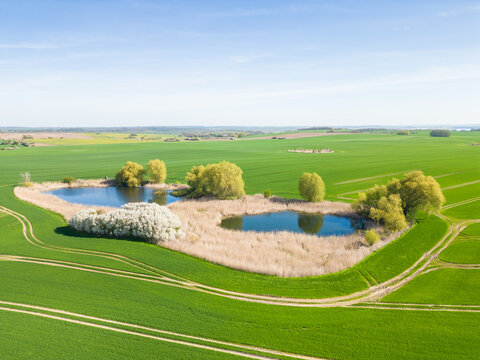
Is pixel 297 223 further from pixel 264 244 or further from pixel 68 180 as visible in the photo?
pixel 68 180

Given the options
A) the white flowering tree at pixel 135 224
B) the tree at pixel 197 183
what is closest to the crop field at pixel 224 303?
the white flowering tree at pixel 135 224

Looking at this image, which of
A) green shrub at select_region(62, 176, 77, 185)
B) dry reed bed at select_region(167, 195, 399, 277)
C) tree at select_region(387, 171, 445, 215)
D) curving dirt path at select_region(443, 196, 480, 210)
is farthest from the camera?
green shrub at select_region(62, 176, 77, 185)

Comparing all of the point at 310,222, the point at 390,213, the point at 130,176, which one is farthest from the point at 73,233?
the point at 390,213

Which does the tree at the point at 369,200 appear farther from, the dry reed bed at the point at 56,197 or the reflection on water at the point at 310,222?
the dry reed bed at the point at 56,197

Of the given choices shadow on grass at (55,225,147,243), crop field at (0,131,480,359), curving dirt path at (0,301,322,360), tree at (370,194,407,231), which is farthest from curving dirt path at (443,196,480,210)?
shadow on grass at (55,225,147,243)

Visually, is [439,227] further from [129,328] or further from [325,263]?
[129,328]

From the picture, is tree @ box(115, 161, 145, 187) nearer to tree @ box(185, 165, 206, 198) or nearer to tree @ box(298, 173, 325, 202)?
tree @ box(185, 165, 206, 198)
